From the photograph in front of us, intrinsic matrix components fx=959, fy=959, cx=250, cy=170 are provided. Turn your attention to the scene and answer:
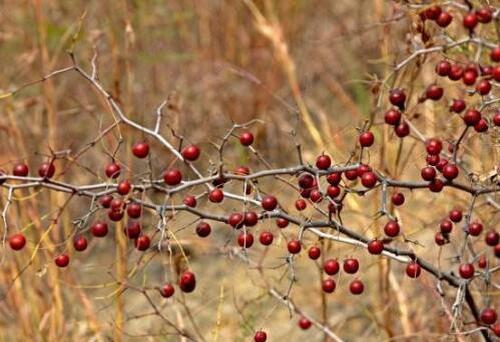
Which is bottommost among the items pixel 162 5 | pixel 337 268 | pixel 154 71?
pixel 337 268

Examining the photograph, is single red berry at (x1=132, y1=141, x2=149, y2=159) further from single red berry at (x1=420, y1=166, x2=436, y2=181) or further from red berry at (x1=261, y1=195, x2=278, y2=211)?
single red berry at (x1=420, y1=166, x2=436, y2=181)

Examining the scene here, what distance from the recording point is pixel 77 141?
4785 millimetres

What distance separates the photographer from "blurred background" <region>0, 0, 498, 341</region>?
2.98m

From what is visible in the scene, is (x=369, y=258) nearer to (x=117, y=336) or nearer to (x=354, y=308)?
(x=354, y=308)

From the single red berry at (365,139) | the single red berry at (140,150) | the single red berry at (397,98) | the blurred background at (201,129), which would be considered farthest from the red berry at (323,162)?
the blurred background at (201,129)

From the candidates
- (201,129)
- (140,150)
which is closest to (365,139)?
(140,150)

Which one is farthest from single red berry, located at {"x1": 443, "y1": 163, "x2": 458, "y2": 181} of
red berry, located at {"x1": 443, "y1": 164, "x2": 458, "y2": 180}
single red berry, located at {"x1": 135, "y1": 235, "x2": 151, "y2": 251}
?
single red berry, located at {"x1": 135, "y1": 235, "x2": 151, "y2": 251}

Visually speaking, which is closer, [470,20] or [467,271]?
[470,20]

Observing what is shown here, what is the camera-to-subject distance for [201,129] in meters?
4.80

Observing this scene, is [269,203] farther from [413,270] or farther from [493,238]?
[493,238]

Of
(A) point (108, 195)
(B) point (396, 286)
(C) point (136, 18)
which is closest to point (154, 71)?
(C) point (136, 18)

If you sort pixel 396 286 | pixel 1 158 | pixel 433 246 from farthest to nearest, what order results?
pixel 433 246 → pixel 1 158 → pixel 396 286

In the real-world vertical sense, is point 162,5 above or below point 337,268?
above

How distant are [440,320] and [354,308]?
82 centimetres
